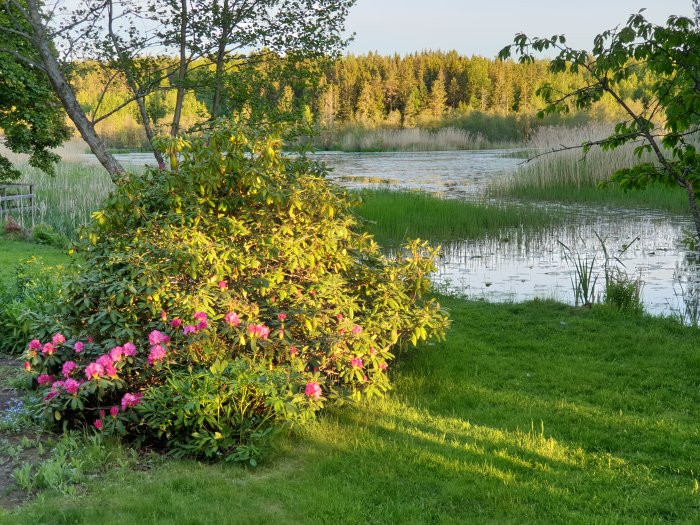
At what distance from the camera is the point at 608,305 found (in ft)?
26.1

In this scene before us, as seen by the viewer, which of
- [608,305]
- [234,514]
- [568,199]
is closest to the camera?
[234,514]

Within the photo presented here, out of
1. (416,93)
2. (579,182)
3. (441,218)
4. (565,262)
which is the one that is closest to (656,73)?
(565,262)

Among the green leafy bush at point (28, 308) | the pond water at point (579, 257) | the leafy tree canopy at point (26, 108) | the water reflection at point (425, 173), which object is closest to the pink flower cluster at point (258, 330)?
the green leafy bush at point (28, 308)

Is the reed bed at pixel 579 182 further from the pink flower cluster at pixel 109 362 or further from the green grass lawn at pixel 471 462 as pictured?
the pink flower cluster at pixel 109 362

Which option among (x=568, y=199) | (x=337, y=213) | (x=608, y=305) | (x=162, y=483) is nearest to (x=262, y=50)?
(x=337, y=213)

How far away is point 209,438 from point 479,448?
5.43ft

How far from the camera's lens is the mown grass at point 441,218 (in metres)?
14.6

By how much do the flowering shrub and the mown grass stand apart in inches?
331

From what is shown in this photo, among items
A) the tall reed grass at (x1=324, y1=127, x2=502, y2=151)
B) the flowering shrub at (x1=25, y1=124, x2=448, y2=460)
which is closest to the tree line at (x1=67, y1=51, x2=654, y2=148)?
the tall reed grass at (x1=324, y1=127, x2=502, y2=151)

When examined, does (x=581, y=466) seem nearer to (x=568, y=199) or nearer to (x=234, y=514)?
(x=234, y=514)

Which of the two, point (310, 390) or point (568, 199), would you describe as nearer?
point (310, 390)

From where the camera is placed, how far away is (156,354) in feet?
14.1

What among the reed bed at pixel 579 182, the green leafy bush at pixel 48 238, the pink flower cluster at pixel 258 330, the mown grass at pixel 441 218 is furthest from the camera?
the reed bed at pixel 579 182

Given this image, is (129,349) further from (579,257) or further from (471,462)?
(579,257)
